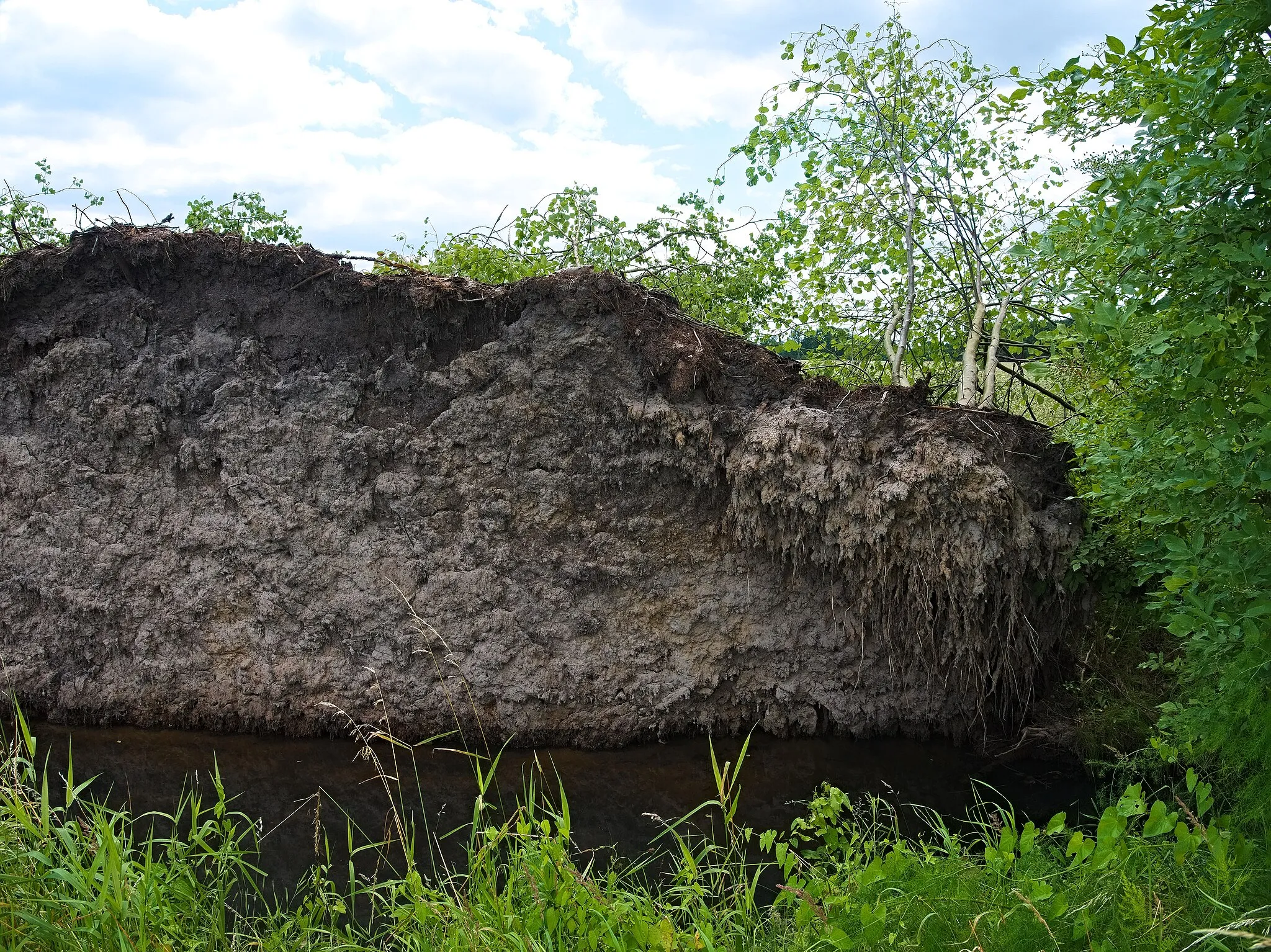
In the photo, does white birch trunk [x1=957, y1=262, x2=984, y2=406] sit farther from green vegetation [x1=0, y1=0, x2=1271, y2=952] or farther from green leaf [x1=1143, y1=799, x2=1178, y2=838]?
green leaf [x1=1143, y1=799, x2=1178, y2=838]

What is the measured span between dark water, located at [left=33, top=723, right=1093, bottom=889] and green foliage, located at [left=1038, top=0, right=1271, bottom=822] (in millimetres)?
1433

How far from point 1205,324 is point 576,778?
3.71m

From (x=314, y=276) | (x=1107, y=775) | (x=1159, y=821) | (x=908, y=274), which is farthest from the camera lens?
(x=908, y=274)

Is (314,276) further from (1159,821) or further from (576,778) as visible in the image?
(1159,821)

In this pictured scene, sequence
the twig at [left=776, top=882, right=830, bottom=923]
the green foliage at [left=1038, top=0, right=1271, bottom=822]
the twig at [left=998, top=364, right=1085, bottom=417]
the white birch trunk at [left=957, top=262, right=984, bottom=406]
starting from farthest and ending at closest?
the white birch trunk at [left=957, top=262, right=984, bottom=406] → the twig at [left=998, top=364, right=1085, bottom=417] → the green foliage at [left=1038, top=0, right=1271, bottom=822] → the twig at [left=776, top=882, right=830, bottom=923]

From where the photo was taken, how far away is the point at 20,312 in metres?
6.02

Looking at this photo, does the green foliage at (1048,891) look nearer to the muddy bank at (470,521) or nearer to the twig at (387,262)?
the muddy bank at (470,521)

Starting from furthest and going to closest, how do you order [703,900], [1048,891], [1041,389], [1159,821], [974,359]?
[974,359] < [1041,389] < [703,900] < [1159,821] < [1048,891]

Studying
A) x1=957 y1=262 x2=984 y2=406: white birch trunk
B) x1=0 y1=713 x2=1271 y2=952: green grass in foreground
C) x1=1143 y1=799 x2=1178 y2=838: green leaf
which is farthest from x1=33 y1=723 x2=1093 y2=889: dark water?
x1=957 y1=262 x2=984 y2=406: white birch trunk

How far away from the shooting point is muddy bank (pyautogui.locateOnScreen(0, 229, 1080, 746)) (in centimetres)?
510

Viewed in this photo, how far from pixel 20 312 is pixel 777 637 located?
17.7 ft

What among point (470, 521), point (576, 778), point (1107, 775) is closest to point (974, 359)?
point (1107, 775)

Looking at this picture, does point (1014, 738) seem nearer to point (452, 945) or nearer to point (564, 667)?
point (564, 667)

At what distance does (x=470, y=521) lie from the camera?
18.0ft
